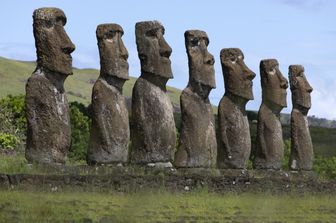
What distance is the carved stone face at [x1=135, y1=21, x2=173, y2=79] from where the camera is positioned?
19422mm

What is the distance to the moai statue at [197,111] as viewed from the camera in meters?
20.1

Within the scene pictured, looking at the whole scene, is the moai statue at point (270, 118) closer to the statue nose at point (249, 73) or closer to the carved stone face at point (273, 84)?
the carved stone face at point (273, 84)

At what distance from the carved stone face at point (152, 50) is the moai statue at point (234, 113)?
6.88 feet

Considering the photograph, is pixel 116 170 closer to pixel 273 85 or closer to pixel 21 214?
pixel 21 214

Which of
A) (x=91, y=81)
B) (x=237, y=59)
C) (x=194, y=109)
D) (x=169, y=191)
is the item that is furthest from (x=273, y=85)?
(x=91, y=81)

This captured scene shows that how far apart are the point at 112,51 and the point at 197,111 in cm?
247

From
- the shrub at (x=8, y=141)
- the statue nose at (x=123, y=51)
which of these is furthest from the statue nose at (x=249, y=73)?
the shrub at (x=8, y=141)

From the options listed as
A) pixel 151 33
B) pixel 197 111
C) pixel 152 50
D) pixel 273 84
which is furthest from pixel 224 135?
pixel 151 33

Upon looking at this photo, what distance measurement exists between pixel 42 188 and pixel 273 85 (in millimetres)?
7853

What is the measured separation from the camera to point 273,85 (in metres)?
22.5

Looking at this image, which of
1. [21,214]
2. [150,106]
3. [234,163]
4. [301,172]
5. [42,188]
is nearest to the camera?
[21,214]

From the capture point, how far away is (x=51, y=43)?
58.2ft

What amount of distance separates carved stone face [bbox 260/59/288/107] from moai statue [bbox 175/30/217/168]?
205cm

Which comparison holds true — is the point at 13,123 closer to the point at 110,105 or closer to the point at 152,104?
the point at 152,104
